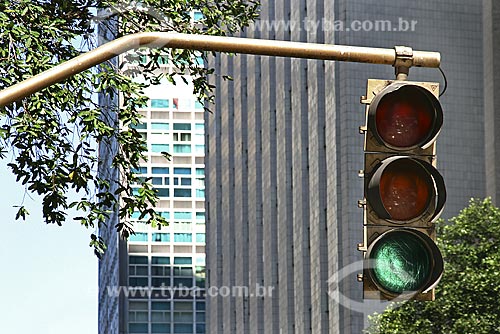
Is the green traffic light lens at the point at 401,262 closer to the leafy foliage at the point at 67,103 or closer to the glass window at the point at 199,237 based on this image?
the leafy foliage at the point at 67,103

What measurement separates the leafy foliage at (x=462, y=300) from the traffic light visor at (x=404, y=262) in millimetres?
29228

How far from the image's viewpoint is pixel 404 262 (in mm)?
7582

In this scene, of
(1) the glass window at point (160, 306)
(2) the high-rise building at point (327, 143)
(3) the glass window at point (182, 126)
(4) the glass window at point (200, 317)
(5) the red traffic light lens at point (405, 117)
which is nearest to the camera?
(5) the red traffic light lens at point (405, 117)

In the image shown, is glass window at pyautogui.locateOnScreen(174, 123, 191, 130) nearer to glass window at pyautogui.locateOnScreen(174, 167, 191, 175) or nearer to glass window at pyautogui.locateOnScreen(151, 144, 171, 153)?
glass window at pyautogui.locateOnScreen(151, 144, 171, 153)

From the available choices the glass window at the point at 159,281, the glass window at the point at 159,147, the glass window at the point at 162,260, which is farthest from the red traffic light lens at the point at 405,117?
the glass window at the point at 159,281

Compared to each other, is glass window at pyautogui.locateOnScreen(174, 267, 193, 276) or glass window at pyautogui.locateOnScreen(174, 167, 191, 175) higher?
glass window at pyautogui.locateOnScreen(174, 167, 191, 175)

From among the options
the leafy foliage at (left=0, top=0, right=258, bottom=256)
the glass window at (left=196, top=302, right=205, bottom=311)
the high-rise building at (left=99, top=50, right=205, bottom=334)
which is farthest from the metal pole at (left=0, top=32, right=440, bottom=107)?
the glass window at (left=196, top=302, right=205, bottom=311)

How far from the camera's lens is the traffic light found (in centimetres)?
754

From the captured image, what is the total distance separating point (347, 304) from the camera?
175ft

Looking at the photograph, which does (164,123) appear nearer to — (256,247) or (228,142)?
(228,142)

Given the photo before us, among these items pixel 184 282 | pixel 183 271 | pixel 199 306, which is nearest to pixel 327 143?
pixel 183 271

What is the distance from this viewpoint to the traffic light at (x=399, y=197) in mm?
7543

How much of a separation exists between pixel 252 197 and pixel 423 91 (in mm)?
67927

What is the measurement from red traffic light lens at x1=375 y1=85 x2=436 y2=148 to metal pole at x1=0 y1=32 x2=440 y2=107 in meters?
0.55
